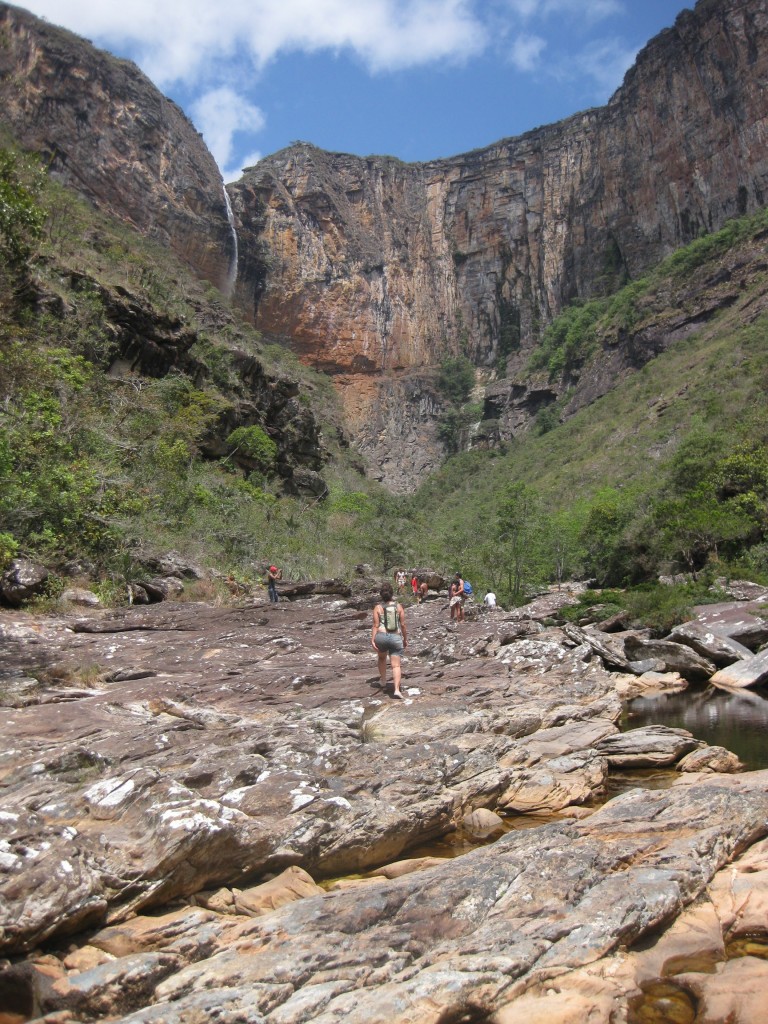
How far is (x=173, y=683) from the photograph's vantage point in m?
8.77

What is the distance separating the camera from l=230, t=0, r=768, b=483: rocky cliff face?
2608 inches

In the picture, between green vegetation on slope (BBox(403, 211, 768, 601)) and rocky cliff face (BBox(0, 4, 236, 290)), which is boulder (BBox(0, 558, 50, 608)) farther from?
rocky cliff face (BBox(0, 4, 236, 290))

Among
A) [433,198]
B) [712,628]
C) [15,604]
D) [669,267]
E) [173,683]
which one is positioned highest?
[433,198]

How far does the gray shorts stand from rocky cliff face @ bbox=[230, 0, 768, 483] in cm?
6791

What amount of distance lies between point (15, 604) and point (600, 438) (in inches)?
Answer: 1950

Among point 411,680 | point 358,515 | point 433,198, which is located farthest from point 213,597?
point 433,198

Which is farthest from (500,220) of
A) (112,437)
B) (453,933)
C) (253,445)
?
(453,933)

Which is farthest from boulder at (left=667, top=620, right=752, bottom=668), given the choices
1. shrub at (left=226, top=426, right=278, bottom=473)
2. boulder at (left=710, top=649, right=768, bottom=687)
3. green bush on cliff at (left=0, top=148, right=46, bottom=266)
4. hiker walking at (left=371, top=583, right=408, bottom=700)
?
shrub at (left=226, top=426, right=278, bottom=473)

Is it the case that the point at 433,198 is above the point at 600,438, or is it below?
above

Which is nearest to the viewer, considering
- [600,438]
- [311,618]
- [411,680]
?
[411,680]

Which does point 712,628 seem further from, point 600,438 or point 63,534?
point 600,438

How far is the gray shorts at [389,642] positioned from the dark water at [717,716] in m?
4.47

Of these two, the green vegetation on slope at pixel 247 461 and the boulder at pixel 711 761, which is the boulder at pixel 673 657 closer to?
the boulder at pixel 711 761

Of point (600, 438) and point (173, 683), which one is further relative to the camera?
point (600, 438)
